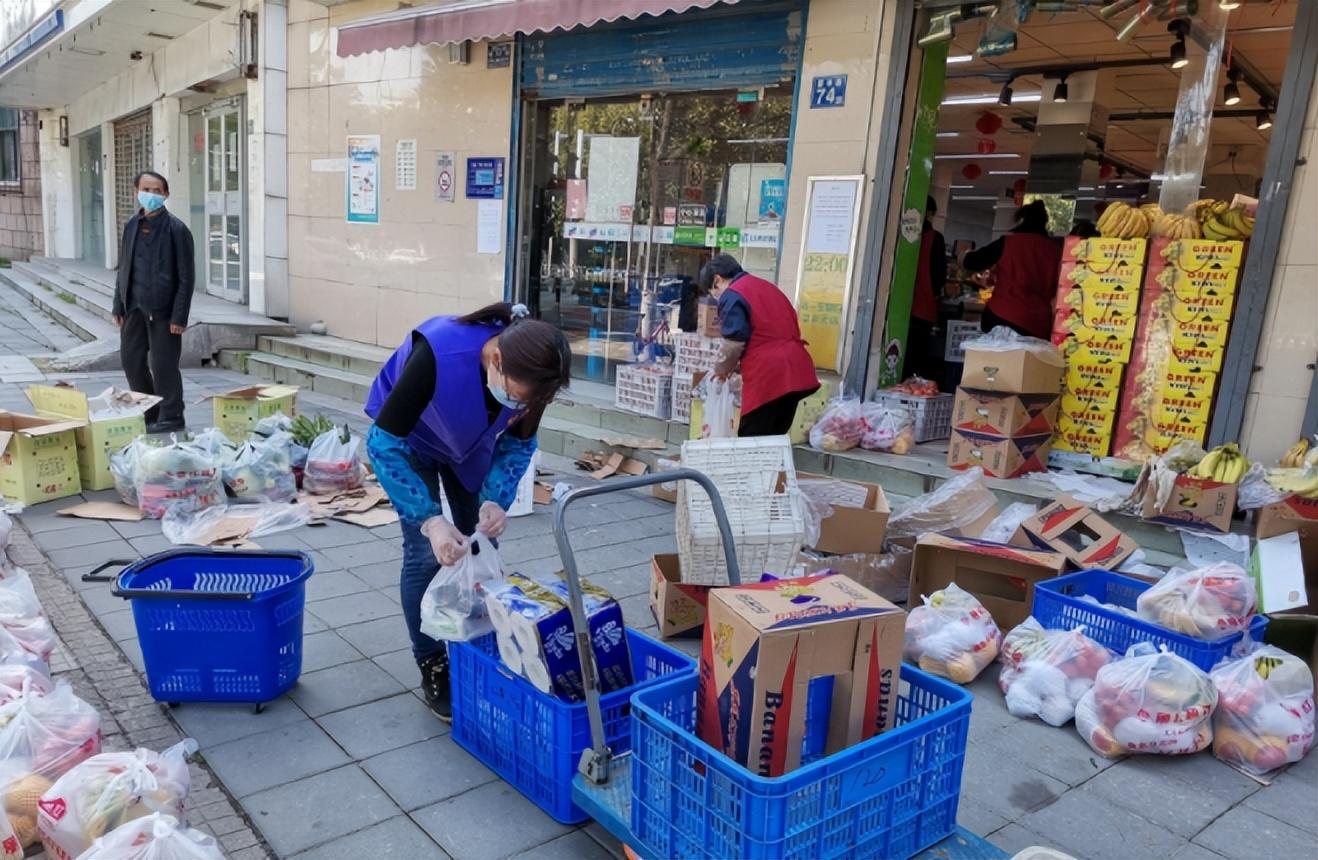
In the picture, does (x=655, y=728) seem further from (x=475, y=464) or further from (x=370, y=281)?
(x=370, y=281)

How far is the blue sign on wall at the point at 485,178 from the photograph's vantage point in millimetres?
8703

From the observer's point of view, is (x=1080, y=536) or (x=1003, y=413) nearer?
(x=1080, y=536)

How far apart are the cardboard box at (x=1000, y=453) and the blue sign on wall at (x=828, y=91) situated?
8.22 feet

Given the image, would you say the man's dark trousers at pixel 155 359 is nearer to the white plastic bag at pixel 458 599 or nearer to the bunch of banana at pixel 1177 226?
the white plastic bag at pixel 458 599

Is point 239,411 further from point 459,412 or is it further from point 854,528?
point 854,528

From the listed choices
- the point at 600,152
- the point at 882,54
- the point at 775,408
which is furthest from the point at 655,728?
the point at 600,152

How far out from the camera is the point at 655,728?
2.12 metres

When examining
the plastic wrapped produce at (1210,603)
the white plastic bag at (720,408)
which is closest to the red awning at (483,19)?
the white plastic bag at (720,408)

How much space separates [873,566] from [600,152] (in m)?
5.38

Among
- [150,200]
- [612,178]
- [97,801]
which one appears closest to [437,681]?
[97,801]

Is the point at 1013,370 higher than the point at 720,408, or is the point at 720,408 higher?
the point at 1013,370

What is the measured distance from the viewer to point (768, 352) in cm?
503

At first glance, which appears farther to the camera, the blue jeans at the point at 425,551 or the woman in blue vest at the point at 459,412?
the blue jeans at the point at 425,551

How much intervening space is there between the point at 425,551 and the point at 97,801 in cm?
114
